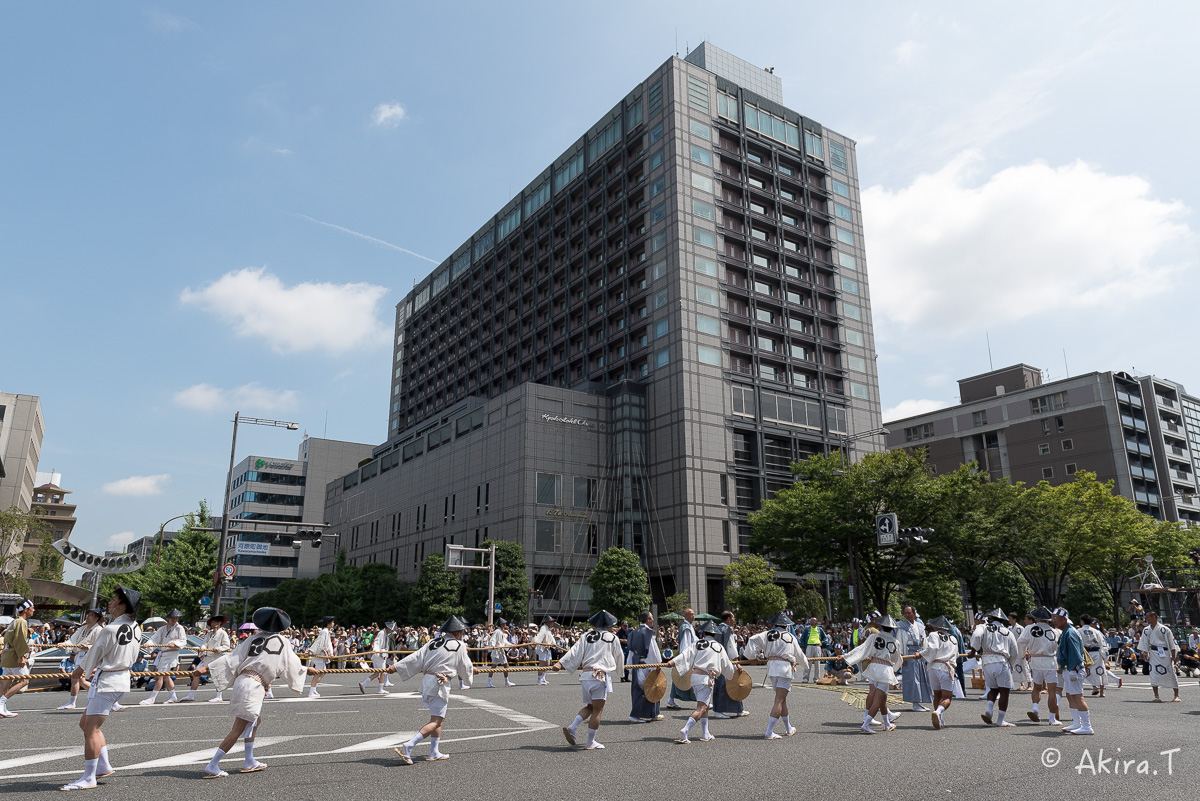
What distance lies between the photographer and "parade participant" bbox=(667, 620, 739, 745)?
1222 centimetres

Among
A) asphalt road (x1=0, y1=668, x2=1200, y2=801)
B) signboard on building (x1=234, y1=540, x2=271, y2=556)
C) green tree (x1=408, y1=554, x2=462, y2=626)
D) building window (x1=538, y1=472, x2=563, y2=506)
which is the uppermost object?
building window (x1=538, y1=472, x2=563, y2=506)

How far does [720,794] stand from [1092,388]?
87.2 meters

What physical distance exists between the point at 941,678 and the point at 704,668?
4.72 metres

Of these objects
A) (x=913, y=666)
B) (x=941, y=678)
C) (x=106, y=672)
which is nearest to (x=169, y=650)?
(x=106, y=672)

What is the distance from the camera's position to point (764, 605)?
48625 millimetres

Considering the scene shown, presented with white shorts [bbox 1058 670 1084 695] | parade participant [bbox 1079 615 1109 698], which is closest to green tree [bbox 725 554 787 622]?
parade participant [bbox 1079 615 1109 698]

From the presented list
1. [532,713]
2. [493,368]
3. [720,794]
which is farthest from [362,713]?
[493,368]

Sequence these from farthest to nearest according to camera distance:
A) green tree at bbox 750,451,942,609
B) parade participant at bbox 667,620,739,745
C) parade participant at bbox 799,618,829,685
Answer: green tree at bbox 750,451,942,609 → parade participant at bbox 799,618,829,685 → parade participant at bbox 667,620,739,745

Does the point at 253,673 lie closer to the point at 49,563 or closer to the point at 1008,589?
the point at 1008,589

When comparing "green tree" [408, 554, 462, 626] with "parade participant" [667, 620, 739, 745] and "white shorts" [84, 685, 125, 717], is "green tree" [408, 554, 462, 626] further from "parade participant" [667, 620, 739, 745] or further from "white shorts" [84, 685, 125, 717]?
"white shorts" [84, 685, 125, 717]

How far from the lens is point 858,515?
4028 cm

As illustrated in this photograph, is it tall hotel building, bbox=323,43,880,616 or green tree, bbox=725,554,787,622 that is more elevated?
tall hotel building, bbox=323,43,880,616

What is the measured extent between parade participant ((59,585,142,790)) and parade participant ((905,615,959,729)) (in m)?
12.7

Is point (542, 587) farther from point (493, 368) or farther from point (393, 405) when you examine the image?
point (393, 405)
